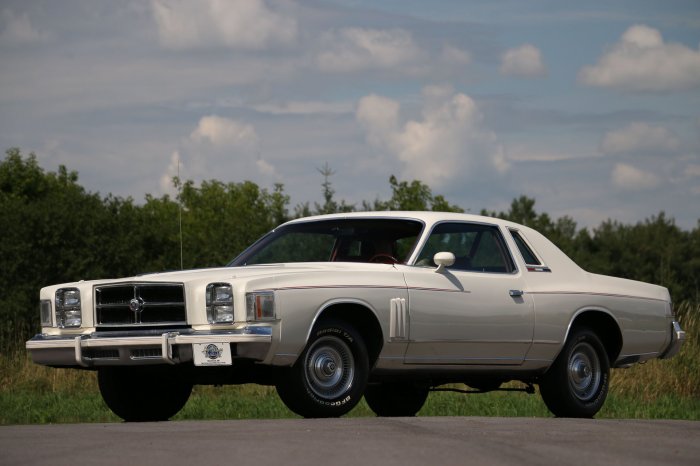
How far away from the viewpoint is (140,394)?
11992 mm

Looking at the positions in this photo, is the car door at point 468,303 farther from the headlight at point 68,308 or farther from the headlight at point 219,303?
the headlight at point 68,308

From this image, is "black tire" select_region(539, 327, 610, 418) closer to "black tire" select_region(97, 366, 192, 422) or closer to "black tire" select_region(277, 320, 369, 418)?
"black tire" select_region(277, 320, 369, 418)

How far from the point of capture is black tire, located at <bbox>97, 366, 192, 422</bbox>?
11.8 metres

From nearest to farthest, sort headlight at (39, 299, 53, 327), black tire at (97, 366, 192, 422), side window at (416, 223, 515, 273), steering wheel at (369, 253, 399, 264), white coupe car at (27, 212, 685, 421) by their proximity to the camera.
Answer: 1. white coupe car at (27, 212, 685, 421)
2. headlight at (39, 299, 53, 327)
3. black tire at (97, 366, 192, 422)
4. steering wheel at (369, 253, 399, 264)
5. side window at (416, 223, 515, 273)

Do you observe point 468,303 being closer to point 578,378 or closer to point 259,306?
point 578,378

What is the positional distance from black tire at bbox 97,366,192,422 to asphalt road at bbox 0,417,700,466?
1353 millimetres

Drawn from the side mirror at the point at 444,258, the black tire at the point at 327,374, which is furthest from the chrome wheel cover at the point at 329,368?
the side mirror at the point at 444,258

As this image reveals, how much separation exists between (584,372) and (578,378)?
9cm

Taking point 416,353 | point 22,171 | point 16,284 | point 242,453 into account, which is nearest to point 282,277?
point 416,353

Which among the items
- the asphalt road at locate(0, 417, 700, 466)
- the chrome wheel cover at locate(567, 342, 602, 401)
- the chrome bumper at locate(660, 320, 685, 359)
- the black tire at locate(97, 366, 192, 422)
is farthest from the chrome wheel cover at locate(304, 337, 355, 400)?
the chrome bumper at locate(660, 320, 685, 359)

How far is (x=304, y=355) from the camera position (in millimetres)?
10648

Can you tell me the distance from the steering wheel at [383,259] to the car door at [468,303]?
244mm

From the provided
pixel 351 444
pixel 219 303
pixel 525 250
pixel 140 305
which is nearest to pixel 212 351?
pixel 219 303

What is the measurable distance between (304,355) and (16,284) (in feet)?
112
